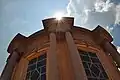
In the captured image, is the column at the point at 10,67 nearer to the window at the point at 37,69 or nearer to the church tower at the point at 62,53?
the church tower at the point at 62,53

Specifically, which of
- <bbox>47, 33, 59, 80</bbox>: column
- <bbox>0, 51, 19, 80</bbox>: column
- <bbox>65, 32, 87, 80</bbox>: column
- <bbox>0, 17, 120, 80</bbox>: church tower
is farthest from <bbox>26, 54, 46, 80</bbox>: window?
<bbox>65, 32, 87, 80</bbox>: column

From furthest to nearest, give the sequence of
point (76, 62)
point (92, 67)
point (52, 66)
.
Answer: point (92, 67) < point (76, 62) < point (52, 66)

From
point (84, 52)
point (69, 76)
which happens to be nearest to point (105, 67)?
point (84, 52)

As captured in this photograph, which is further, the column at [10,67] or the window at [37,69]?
the window at [37,69]

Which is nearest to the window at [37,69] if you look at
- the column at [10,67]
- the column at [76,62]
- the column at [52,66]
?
the column at [10,67]

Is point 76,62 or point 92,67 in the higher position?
point 92,67

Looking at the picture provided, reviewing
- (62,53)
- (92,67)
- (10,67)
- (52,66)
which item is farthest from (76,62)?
(10,67)

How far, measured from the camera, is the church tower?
11.9 metres

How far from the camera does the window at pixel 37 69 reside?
12304mm

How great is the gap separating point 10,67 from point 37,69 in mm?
1533

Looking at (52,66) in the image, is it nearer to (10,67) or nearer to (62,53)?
(62,53)

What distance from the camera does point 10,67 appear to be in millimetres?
13086

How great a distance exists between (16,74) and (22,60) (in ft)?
3.79

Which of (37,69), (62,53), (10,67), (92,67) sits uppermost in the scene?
(62,53)
